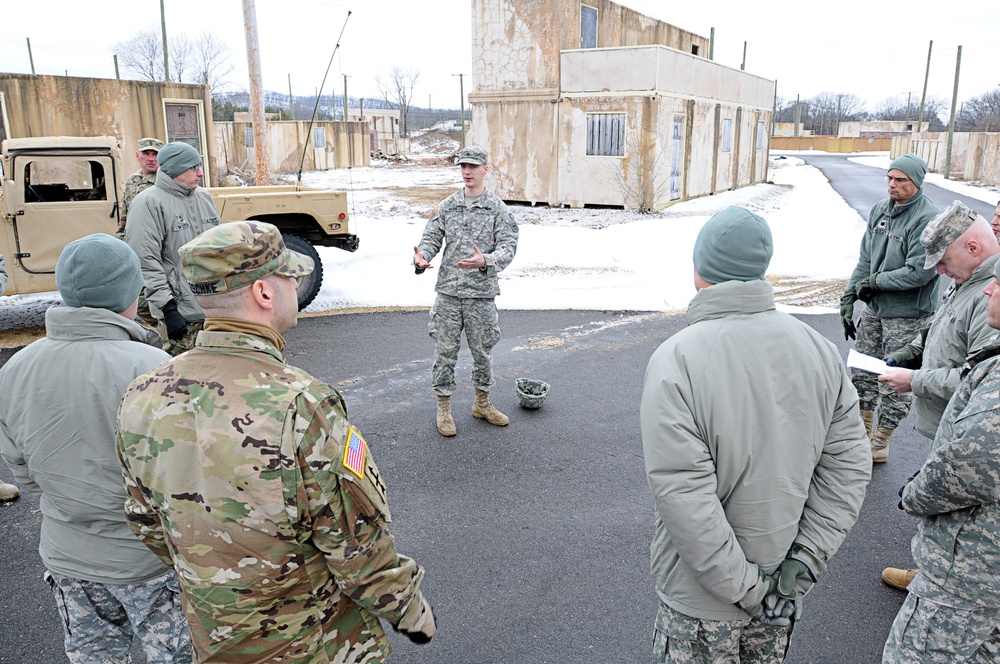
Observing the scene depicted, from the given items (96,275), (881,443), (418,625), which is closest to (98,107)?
(96,275)

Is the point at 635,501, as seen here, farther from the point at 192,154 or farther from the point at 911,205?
the point at 192,154

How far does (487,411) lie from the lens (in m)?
5.52

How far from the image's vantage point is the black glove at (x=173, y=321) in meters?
4.86

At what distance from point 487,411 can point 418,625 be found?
361 centimetres

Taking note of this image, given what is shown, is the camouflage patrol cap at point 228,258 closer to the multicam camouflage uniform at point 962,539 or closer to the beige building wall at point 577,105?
the multicam camouflage uniform at point 962,539

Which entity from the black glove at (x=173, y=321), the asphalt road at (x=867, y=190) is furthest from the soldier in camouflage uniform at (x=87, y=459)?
the asphalt road at (x=867, y=190)

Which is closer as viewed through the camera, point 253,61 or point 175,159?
point 175,159

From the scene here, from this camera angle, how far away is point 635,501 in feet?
14.4

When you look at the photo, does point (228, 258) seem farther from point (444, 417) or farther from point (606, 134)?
point (606, 134)

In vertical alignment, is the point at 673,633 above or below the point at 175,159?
below

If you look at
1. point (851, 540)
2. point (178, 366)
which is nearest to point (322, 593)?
point (178, 366)

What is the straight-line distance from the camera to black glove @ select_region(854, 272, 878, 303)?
4.75 meters

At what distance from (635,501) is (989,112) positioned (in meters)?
63.7

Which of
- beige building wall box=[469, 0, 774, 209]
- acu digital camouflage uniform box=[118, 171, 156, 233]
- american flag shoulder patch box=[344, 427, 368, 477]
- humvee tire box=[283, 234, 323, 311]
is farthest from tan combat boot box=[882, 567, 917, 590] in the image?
beige building wall box=[469, 0, 774, 209]
